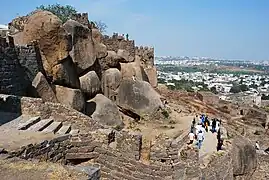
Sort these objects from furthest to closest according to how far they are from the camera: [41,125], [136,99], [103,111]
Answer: [136,99] < [103,111] < [41,125]

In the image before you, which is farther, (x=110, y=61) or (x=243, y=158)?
(x=110, y=61)

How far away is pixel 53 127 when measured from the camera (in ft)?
43.0

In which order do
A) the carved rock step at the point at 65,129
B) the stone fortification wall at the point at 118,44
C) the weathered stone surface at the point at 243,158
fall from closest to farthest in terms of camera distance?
the carved rock step at the point at 65,129
the weathered stone surface at the point at 243,158
the stone fortification wall at the point at 118,44

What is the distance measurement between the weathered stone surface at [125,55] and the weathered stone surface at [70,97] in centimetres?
1047

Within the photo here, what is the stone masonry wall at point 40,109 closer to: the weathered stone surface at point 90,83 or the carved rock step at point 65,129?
the carved rock step at point 65,129

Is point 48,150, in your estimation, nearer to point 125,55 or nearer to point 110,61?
point 110,61

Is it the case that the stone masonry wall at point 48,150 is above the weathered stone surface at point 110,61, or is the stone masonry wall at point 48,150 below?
below

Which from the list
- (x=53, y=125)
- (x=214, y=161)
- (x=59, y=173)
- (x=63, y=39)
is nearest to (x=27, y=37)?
(x=63, y=39)

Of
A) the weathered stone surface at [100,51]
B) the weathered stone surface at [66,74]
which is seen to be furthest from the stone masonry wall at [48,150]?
the weathered stone surface at [100,51]

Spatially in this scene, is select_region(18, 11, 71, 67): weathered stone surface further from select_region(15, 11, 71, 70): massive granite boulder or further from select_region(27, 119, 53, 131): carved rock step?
select_region(27, 119, 53, 131): carved rock step

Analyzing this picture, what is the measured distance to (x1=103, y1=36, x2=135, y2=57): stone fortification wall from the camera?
1244 inches

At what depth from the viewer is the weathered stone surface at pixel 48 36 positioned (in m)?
19.4

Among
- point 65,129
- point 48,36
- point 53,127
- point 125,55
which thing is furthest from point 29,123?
point 125,55

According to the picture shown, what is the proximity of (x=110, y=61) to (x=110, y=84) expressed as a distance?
2.28 m
